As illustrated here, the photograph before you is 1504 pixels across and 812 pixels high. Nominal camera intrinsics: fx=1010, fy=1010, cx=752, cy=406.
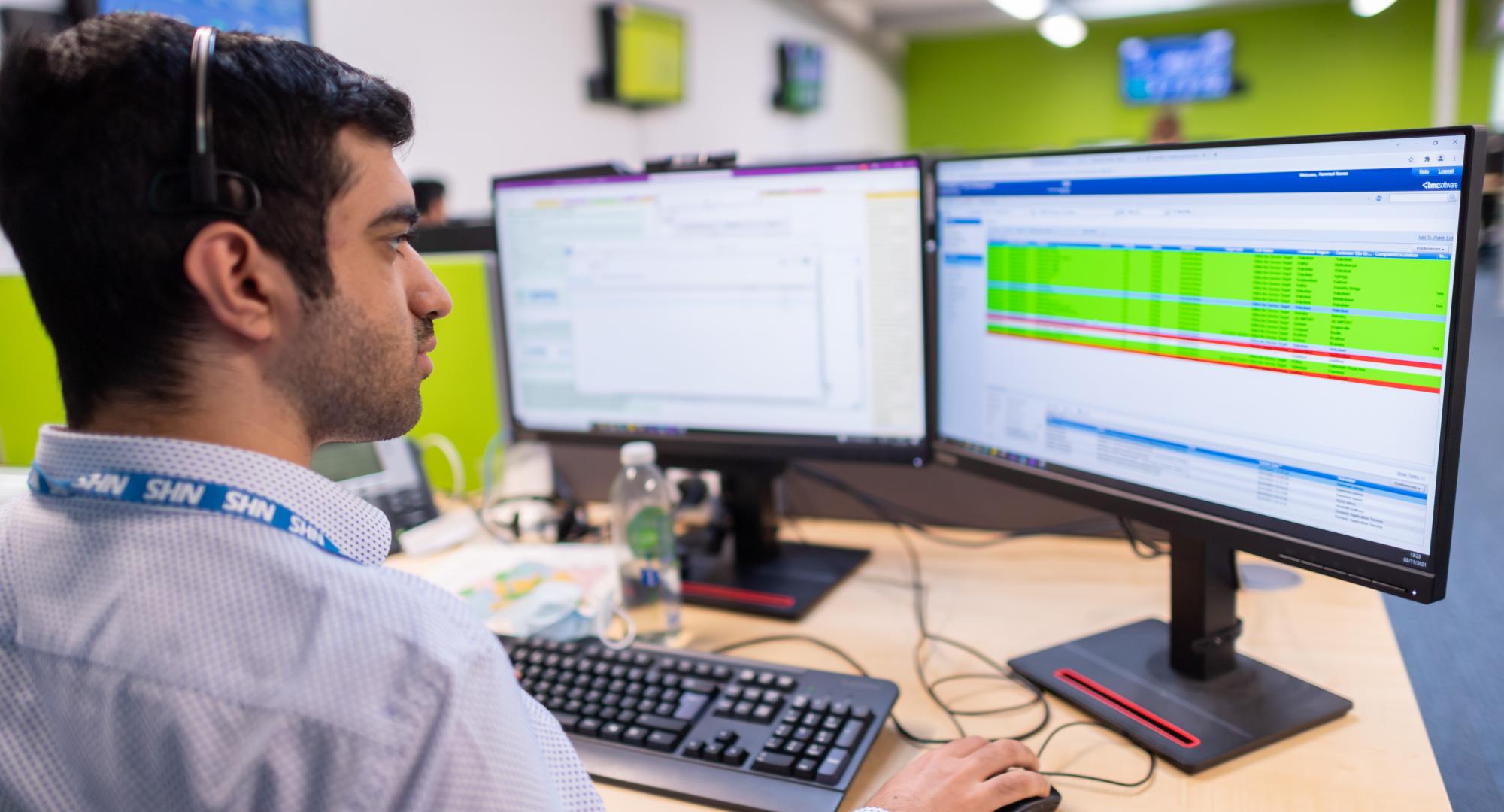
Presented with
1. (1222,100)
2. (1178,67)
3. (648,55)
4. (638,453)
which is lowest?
(638,453)

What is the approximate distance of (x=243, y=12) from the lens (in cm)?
297

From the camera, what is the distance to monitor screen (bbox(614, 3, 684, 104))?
5.05 m

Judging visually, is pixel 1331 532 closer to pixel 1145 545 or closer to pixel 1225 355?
pixel 1225 355

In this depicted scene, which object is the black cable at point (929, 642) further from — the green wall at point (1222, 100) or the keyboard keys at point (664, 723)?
the green wall at point (1222, 100)

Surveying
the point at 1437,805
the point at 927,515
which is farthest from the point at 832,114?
the point at 1437,805

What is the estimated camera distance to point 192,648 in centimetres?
53

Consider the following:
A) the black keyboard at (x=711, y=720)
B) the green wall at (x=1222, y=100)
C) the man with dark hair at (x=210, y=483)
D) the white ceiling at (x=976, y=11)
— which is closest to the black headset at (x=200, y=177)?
the man with dark hair at (x=210, y=483)

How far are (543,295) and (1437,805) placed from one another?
1.07m

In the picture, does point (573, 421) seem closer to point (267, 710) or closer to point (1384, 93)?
point (267, 710)

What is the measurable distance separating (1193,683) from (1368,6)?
921 cm

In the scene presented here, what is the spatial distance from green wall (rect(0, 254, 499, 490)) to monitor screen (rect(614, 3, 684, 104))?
3.70m

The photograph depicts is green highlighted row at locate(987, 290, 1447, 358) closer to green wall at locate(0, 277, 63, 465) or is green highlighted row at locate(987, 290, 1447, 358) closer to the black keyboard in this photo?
the black keyboard

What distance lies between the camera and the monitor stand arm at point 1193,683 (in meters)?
0.86

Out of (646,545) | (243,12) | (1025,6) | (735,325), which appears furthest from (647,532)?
(1025,6)
